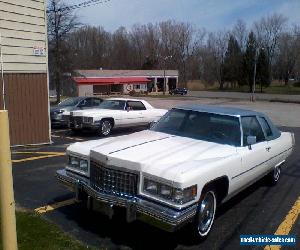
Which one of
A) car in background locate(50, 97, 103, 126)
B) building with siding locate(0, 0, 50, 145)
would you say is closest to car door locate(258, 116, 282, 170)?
building with siding locate(0, 0, 50, 145)

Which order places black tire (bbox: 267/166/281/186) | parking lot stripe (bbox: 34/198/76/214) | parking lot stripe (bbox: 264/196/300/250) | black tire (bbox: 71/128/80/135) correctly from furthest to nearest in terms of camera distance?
black tire (bbox: 71/128/80/135) → black tire (bbox: 267/166/281/186) → parking lot stripe (bbox: 34/198/76/214) → parking lot stripe (bbox: 264/196/300/250)

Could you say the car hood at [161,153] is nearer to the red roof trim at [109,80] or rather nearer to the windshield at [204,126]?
the windshield at [204,126]

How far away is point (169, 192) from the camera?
13.4 ft

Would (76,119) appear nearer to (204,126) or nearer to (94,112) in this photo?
(94,112)

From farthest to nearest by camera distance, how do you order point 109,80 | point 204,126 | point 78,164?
point 109,80 → point 204,126 → point 78,164

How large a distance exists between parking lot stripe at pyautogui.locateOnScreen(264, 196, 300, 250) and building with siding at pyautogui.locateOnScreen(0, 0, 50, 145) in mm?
7762

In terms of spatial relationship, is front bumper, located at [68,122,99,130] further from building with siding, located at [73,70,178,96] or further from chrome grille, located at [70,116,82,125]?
building with siding, located at [73,70,178,96]

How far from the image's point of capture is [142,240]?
4.48 metres

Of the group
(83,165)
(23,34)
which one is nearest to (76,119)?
(23,34)

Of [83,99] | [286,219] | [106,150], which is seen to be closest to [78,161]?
[106,150]

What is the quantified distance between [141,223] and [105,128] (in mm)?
8605

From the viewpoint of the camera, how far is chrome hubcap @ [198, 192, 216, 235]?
176 inches

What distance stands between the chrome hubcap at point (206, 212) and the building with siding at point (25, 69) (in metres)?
7.48

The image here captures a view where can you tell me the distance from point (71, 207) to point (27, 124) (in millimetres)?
5947
